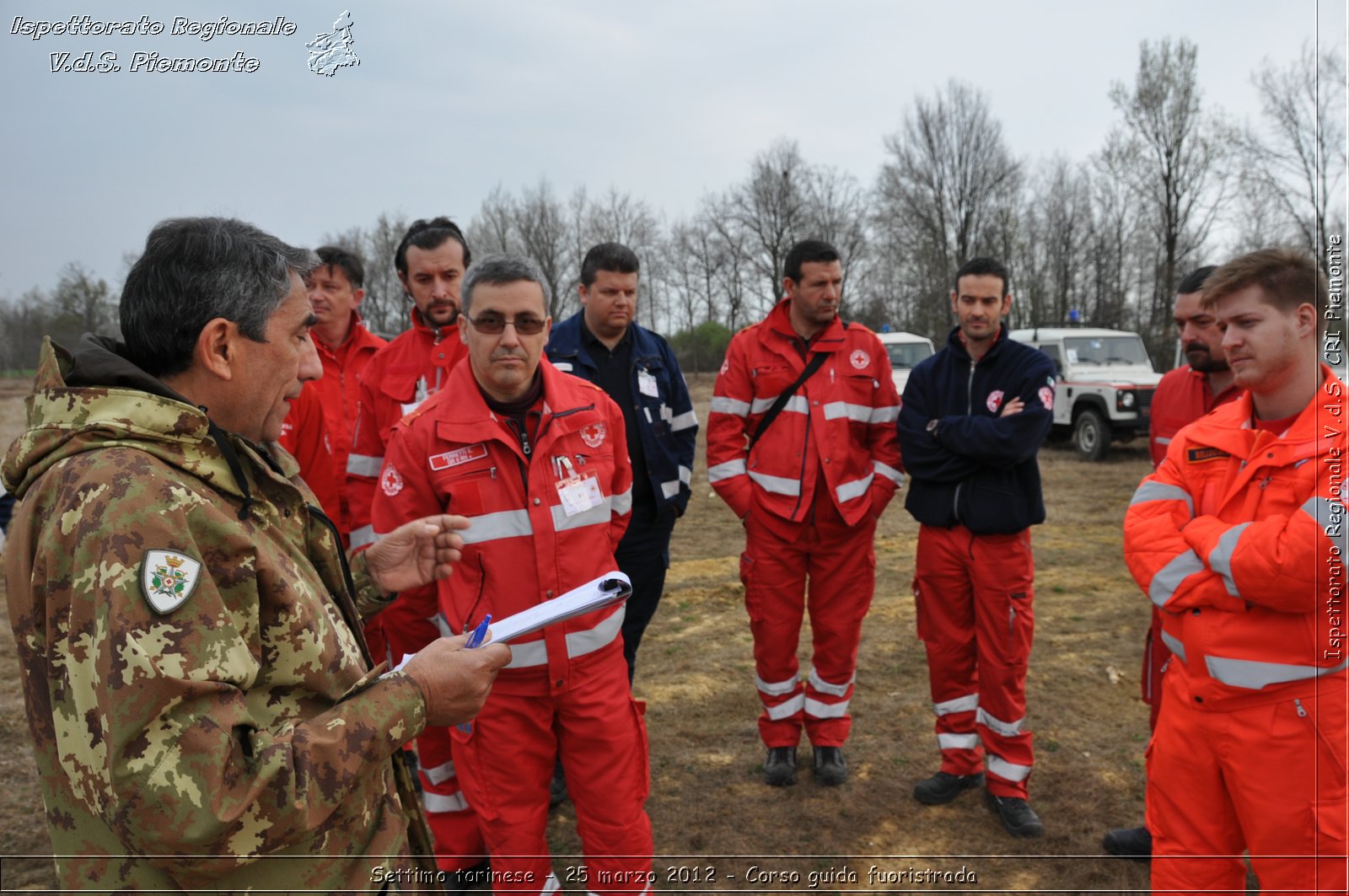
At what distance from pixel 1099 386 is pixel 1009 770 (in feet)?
37.2

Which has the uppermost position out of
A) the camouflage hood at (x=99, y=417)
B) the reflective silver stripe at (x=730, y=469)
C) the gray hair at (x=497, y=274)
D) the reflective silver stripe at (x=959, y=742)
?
the gray hair at (x=497, y=274)

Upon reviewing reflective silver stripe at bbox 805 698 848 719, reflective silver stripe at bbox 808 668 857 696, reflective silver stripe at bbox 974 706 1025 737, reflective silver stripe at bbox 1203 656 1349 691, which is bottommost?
reflective silver stripe at bbox 805 698 848 719

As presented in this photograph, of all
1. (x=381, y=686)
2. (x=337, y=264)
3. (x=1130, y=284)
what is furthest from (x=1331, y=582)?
(x=1130, y=284)

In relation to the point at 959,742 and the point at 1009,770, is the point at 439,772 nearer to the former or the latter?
the point at 959,742

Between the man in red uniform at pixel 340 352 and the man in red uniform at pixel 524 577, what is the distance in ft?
3.97

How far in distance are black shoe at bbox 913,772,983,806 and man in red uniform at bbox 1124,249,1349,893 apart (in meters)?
1.32

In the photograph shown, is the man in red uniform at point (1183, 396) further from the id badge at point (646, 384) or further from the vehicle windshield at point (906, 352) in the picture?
the vehicle windshield at point (906, 352)

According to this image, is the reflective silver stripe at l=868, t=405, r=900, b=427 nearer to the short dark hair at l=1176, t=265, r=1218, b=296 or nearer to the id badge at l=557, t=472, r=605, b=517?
the short dark hair at l=1176, t=265, r=1218, b=296

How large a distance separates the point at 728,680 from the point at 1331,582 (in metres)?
3.56

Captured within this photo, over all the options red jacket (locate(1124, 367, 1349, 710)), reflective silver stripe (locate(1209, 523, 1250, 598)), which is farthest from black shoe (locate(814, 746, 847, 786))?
reflective silver stripe (locate(1209, 523, 1250, 598))

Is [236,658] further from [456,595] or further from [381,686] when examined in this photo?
[456,595]

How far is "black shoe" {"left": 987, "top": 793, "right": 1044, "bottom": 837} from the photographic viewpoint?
11.2 ft

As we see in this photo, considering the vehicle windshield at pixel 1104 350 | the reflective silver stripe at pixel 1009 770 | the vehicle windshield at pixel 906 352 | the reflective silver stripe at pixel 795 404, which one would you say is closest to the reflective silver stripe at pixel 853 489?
the reflective silver stripe at pixel 795 404

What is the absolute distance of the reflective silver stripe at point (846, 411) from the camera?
396 centimetres
